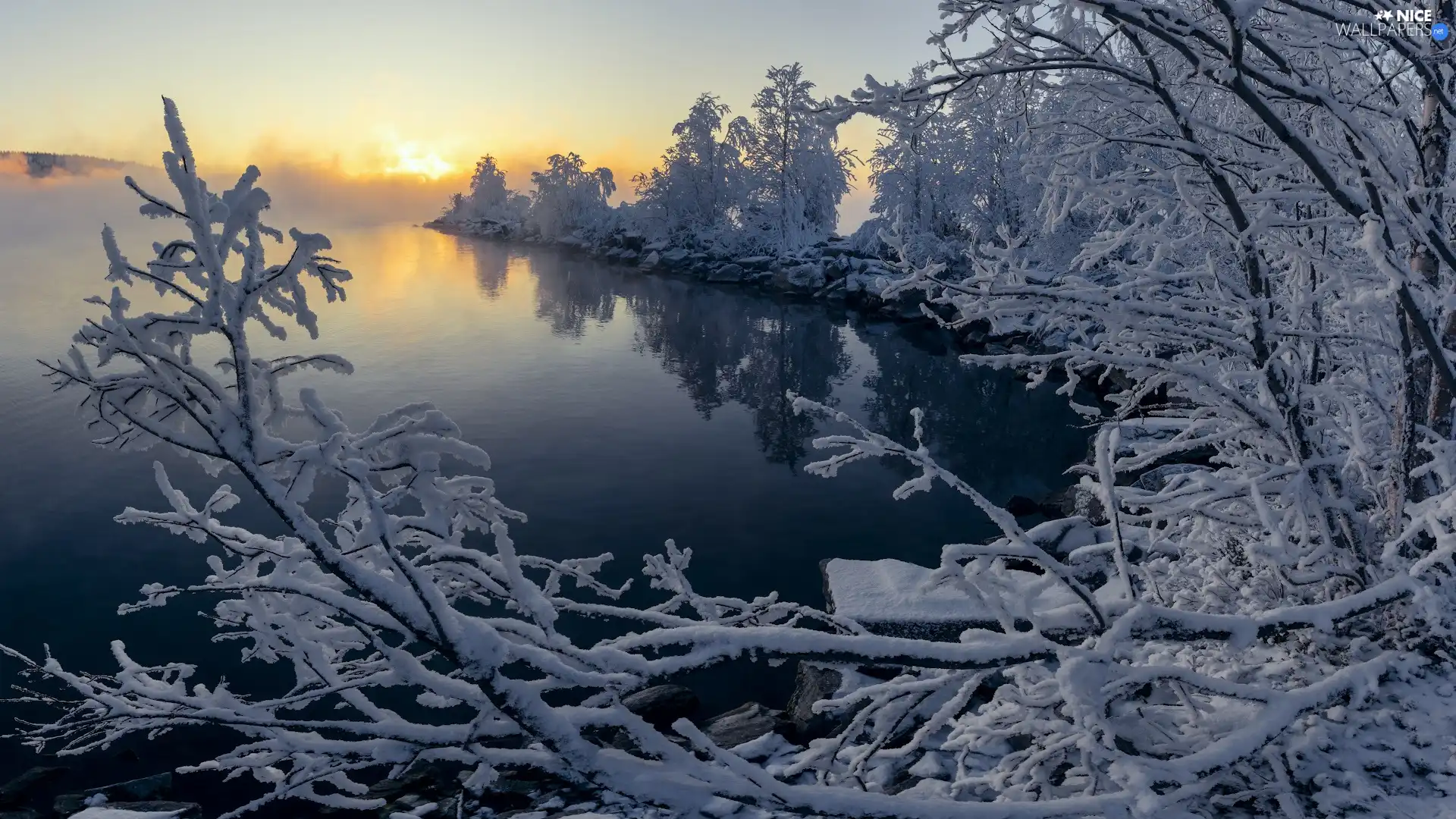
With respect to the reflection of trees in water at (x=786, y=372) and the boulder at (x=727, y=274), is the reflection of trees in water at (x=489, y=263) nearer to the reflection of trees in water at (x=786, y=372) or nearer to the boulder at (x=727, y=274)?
the boulder at (x=727, y=274)

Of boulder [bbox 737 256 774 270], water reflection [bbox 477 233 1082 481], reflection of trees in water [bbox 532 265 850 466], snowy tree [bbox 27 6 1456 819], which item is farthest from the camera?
boulder [bbox 737 256 774 270]

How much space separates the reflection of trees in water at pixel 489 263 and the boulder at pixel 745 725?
116 feet

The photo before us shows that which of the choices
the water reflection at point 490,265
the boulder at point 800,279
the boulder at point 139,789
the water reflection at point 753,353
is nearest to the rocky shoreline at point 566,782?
the boulder at point 139,789

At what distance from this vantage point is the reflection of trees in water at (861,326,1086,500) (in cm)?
1627

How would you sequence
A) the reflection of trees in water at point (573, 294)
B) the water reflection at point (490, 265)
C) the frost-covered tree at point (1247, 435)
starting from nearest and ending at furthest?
the frost-covered tree at point (1247, 435)
the reflection of trees in water at point (573, 294)
the water reflection at point (490, 265)

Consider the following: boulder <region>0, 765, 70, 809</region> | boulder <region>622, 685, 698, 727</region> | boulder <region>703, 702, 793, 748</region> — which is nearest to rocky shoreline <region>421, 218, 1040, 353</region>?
boulder <region>622, 685, 698, 727</region>

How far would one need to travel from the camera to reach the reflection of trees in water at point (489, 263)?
44781 mm

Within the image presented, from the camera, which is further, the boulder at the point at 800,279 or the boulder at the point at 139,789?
the boulder at the point at 800,279

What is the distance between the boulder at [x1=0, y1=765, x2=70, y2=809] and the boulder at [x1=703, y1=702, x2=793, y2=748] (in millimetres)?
5944

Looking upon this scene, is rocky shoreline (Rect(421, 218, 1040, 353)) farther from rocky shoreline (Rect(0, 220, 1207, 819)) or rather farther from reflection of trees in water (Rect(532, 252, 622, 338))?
rocky shoreline (Rect(0, 220, 1207, 819))

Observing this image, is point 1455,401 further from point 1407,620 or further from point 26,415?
point 26,415

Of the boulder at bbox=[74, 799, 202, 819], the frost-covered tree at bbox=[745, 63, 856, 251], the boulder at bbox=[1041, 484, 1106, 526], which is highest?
the frost-covered tree at bbox=[745, 63, 856, 251]

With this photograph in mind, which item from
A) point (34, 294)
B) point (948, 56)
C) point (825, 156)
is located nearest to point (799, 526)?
point (948, 56)

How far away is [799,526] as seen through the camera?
12.5 meters
